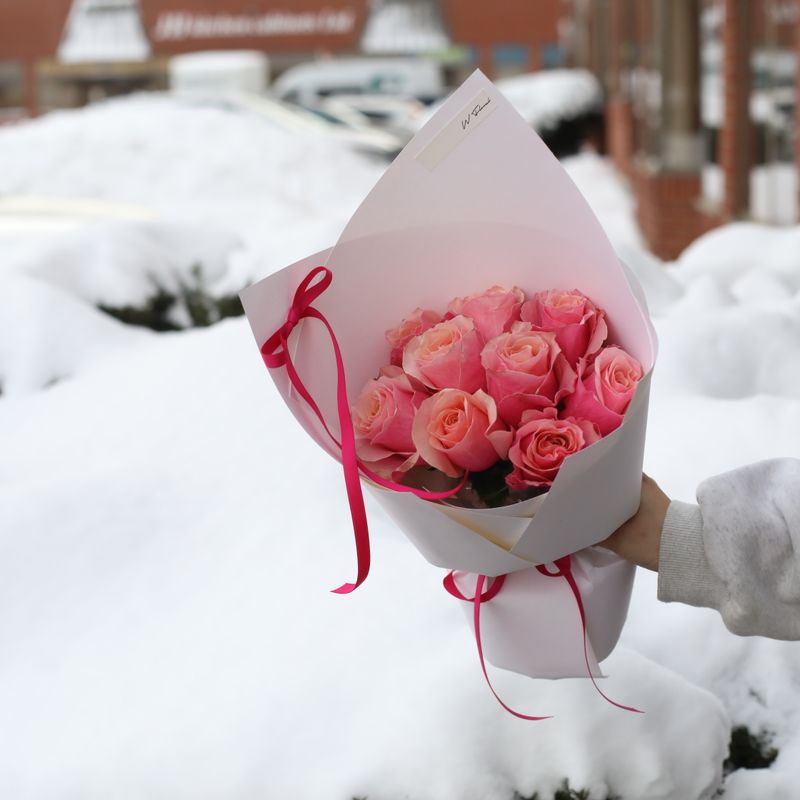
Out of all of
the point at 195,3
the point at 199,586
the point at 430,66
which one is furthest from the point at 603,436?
the point at 195,3

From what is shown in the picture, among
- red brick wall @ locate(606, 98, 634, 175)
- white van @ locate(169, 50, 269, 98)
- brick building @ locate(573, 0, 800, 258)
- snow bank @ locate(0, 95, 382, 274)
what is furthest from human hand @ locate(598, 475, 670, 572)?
white van @ locate(169, 50, 269, 98)

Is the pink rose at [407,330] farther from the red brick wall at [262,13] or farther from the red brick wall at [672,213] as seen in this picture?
the red brick wall at [262,13]

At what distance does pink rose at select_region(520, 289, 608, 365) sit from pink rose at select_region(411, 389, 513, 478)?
124 millimetres

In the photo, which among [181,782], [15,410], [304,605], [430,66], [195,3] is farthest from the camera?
[195,3]

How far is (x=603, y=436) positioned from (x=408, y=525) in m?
0.24

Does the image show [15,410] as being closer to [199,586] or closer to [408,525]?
[199,586]

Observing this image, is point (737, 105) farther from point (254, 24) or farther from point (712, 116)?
point (254, 24)

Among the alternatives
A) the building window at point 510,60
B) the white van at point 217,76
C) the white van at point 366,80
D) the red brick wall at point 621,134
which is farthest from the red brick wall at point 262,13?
the white van at point 217,76

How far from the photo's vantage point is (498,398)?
1245 mm

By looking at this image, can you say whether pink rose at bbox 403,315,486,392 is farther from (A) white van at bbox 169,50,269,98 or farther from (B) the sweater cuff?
(A) white van at bbox 169,50,269,98

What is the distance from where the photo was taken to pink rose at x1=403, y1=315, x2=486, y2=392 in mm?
1248

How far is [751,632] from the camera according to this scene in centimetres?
130

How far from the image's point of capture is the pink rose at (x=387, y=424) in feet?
4.14

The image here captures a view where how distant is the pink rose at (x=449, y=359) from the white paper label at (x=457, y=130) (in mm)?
214
